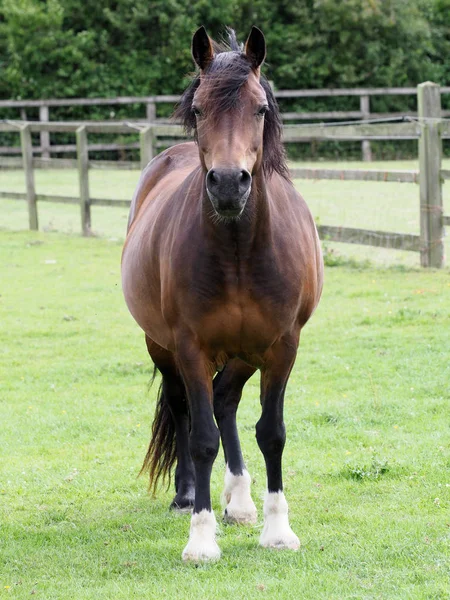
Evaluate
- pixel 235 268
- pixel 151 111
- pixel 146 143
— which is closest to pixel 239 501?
pixel 235 268

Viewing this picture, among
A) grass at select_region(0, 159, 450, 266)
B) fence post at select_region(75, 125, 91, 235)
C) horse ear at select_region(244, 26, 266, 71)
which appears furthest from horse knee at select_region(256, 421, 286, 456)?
fence post at select_region(75, 125, 91, 235)

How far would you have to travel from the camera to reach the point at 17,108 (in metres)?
29.6

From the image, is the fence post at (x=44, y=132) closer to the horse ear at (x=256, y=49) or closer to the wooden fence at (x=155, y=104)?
the wooden fence at (x=155, y=104)

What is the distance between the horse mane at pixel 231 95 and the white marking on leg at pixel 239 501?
4.86 ft

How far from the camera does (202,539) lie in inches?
148

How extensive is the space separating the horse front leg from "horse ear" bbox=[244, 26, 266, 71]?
1.21 metres

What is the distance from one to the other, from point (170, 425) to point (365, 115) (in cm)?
2483

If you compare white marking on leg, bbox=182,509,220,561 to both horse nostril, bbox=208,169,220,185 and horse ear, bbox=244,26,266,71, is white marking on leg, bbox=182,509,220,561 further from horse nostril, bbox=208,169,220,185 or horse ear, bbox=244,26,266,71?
horse ear, bbox=244,26,266,71

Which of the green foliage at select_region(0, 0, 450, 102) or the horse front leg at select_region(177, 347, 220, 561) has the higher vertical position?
the green foliage at select_region(0, 0, 450, 102)

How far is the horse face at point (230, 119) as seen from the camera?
3.24 metres

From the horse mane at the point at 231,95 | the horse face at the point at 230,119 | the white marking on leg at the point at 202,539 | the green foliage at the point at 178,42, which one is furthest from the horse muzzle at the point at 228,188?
the green foliage at the point at 178,42

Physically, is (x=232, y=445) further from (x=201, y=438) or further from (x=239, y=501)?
(x=201, y=438)

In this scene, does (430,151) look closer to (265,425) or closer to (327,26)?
(265,425)

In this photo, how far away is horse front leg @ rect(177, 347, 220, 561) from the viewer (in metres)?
3.81
